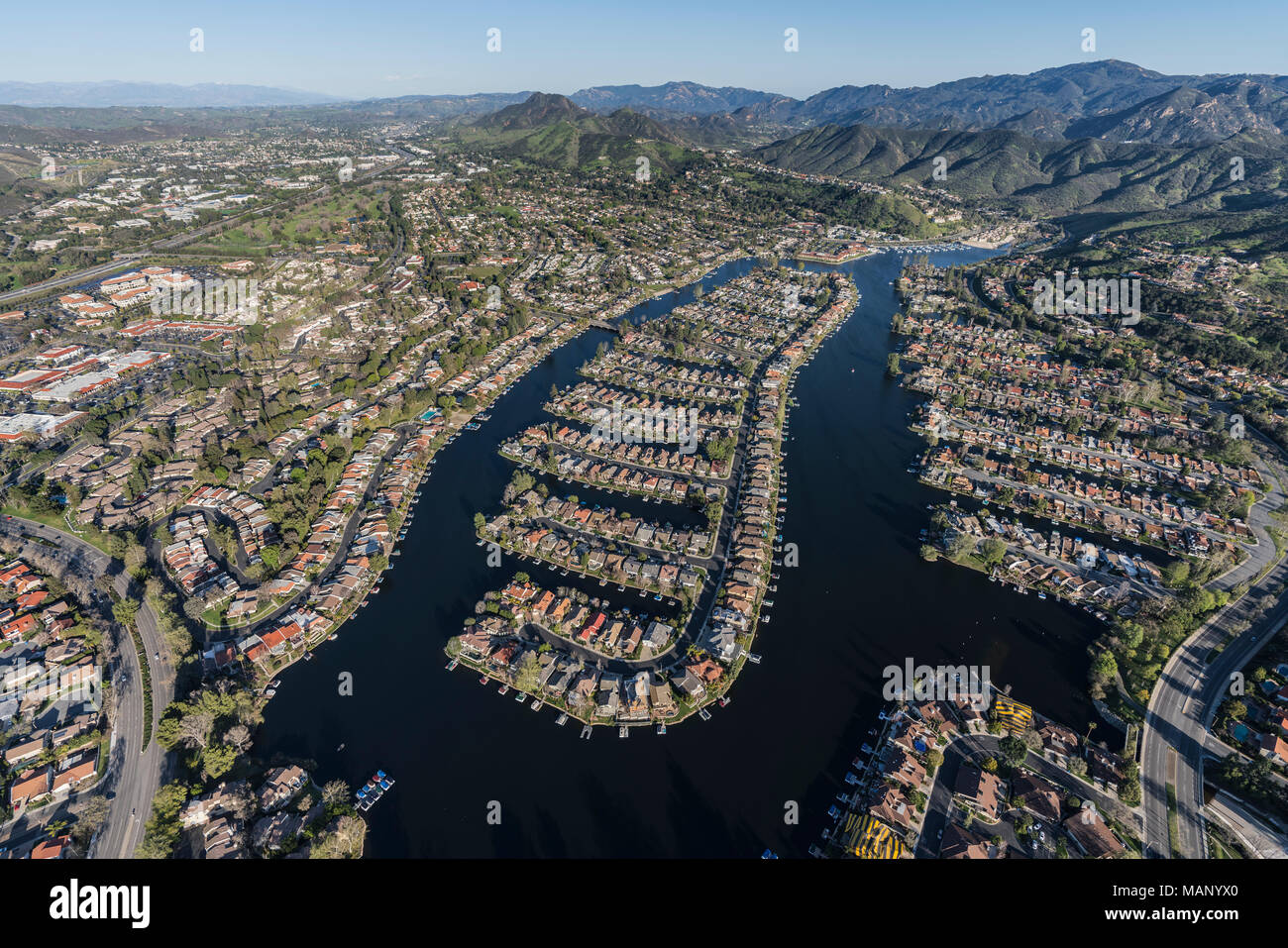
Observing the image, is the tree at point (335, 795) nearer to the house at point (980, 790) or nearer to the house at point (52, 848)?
the house at point (52, 848)

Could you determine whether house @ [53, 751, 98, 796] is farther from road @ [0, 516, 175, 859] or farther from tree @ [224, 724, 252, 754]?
tree @ [224, 724, 252, 754]

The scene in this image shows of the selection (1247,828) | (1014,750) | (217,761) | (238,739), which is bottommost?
(1247,828)

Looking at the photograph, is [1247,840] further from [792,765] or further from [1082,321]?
[1082,321]

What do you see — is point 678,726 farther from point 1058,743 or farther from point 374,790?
point 1058,743

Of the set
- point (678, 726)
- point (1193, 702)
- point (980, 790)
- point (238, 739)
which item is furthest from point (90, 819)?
point (1193, 702)

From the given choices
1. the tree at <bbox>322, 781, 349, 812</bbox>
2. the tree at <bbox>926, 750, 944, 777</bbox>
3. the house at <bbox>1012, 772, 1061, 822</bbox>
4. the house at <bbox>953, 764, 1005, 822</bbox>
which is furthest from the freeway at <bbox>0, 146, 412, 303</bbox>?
the house at <bbox>1012, 772, 1061, 822</bbox>
